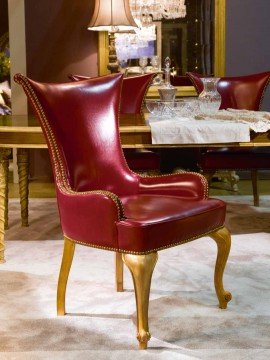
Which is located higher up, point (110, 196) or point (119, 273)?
point (110, 196)

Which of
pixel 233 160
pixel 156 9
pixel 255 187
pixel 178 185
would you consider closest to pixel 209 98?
pixel 233 160

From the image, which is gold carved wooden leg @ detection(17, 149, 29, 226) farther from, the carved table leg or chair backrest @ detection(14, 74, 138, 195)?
chair backrest @ detection(14, 74, 138, 195)

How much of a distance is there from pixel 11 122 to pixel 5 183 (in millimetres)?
339

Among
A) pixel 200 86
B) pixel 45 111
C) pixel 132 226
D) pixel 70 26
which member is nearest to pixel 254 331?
pixel 132 226

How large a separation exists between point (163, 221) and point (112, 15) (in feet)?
10.4

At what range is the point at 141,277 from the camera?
2275 mm

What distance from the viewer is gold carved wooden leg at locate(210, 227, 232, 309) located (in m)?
2.65

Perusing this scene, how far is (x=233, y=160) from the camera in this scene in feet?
13.7

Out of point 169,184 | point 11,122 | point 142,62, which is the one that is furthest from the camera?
point 142,62

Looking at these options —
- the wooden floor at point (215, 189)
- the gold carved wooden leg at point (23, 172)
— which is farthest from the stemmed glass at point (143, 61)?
the gold carved wooden leg at point (23, 172)

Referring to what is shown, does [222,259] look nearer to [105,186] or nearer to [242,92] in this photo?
[105,186]

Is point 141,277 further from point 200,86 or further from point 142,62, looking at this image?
point 142,62

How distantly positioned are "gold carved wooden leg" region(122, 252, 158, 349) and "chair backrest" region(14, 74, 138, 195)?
0.49 metres

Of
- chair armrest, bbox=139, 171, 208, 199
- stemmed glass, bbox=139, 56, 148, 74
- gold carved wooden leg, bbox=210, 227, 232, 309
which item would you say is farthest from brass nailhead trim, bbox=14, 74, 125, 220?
stemmed glass, bbox=139, 56, 148, 74
